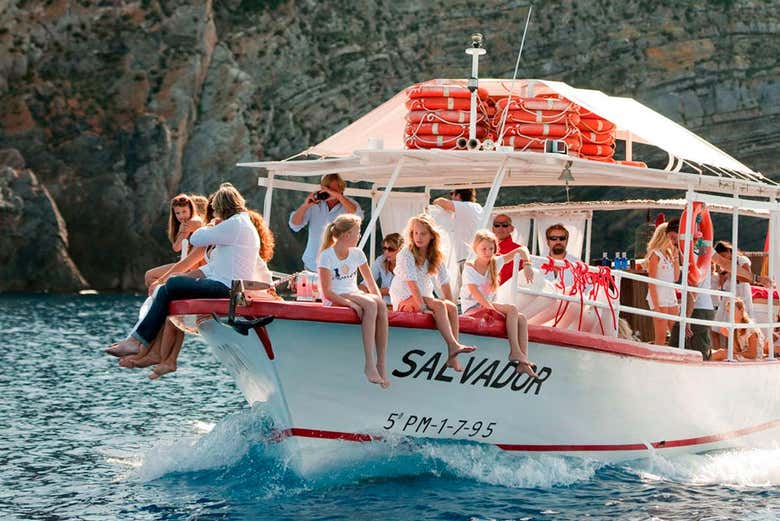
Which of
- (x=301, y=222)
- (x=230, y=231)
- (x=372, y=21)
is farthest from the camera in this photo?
(x=372, y=21)

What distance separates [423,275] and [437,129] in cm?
297

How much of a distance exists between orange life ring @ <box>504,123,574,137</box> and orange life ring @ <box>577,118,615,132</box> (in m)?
0.48

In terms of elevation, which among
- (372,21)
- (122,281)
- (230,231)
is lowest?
(122,281)

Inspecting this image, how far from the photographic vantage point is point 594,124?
15.3 metres

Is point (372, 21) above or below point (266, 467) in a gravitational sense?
above

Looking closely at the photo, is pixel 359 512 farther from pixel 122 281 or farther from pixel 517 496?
pixel 122 281

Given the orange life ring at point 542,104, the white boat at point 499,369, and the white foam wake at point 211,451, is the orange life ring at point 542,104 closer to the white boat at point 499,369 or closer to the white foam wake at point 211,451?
the white boat at point 499,369

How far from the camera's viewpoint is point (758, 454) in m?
16.2

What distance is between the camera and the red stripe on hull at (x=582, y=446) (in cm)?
1248

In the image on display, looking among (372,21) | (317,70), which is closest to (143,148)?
(317,70)

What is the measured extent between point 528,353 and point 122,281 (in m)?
54.5

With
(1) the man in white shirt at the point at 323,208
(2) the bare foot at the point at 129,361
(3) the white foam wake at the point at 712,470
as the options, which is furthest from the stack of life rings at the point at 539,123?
(2) the bare foot at the point at 129,361

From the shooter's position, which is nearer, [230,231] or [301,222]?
[230,231]

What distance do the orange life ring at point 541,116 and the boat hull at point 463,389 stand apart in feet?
9.48
